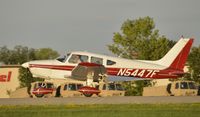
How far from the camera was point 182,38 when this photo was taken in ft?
166

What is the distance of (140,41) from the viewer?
7231 centimetres

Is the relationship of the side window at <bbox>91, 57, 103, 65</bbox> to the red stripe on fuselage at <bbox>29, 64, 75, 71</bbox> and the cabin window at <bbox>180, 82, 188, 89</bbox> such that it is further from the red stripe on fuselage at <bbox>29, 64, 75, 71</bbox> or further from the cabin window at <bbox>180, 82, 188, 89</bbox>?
the cabin window at <bbox>180, 82, 188, 89</bbox>

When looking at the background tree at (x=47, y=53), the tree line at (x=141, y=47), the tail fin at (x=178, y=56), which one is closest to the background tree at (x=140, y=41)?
the tree line at (x=141, y=47)

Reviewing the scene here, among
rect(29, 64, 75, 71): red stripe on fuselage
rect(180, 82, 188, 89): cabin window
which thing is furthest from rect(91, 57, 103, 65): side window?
rect(180, 82, 188, 89): cabin window

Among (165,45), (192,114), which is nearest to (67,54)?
(192,114)

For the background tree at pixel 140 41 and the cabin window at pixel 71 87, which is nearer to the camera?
the cabin window at pixel 71 87

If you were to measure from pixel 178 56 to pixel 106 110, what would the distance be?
21.4 metres

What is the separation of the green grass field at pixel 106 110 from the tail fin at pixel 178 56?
17.5m

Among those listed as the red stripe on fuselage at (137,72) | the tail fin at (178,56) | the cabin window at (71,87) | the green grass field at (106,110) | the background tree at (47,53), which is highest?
the background tree at (47,53)

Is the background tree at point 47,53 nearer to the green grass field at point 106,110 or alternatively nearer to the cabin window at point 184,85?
the cabin window at point 184,85

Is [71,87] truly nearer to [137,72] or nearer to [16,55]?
[137,72]

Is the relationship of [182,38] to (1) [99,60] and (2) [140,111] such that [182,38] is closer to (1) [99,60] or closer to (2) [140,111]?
(1) [99,60]

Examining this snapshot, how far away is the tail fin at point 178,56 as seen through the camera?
49.2 meters

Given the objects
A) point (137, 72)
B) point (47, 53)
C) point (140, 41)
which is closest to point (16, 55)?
point (47, 53)
